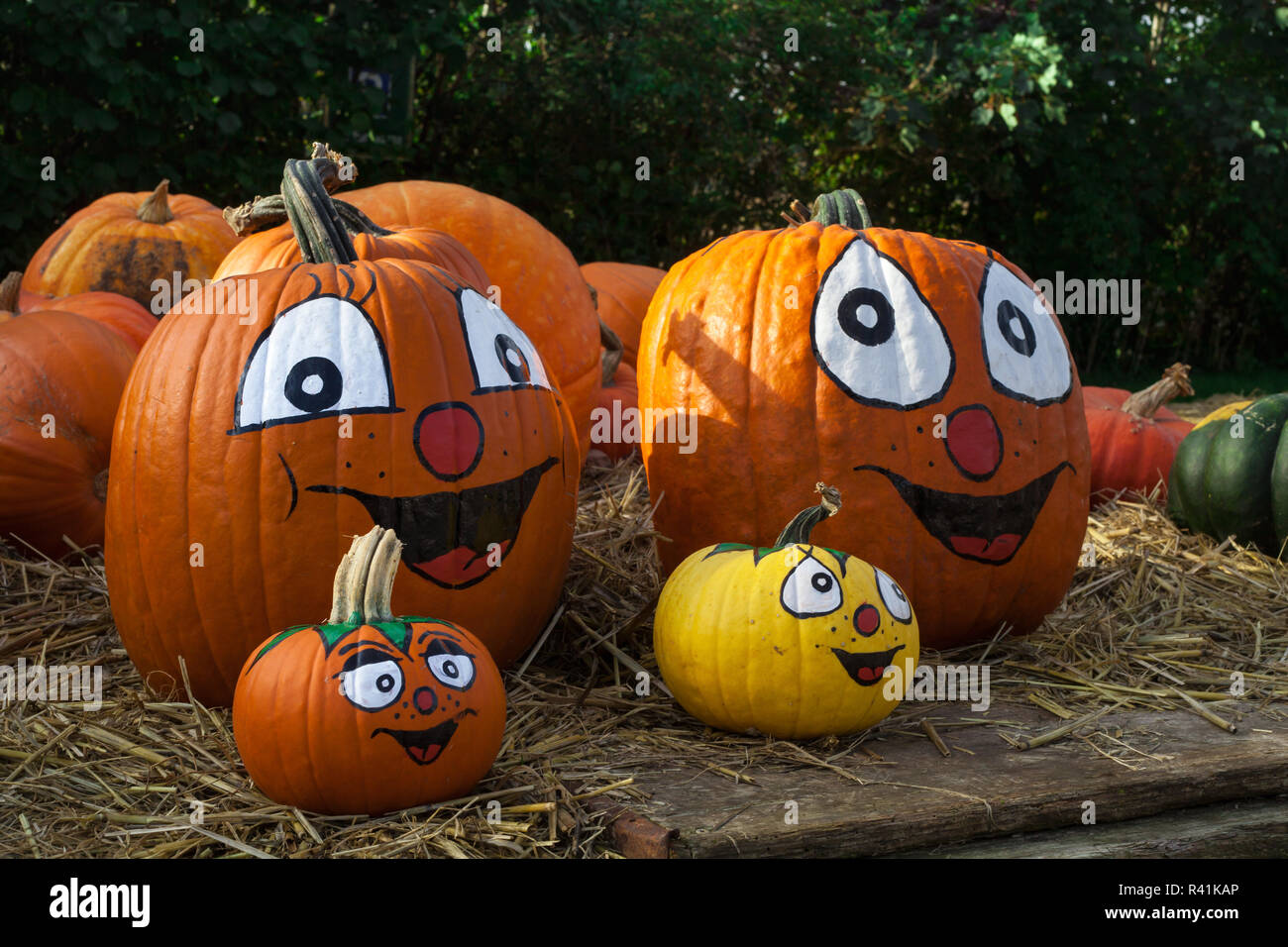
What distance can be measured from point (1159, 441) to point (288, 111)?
4.38m

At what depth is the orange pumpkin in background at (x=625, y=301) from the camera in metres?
5.24

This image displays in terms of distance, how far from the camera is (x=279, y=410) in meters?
2.34

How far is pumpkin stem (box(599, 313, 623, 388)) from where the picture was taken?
4.18m

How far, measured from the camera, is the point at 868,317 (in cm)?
279

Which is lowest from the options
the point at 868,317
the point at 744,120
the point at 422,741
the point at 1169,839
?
Result: the point at 1169,839

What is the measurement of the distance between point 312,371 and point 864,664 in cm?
121

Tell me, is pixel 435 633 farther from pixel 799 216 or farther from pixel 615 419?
pixel 615 419

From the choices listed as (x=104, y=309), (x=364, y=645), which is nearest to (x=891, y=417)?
(x=364, y=645)

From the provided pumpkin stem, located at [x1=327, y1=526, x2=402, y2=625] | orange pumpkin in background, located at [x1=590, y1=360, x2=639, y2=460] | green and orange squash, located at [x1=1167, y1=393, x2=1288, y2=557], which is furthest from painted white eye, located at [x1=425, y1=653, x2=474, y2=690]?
green and orange squash, located at [x1=1167, y1=393, x2=1288, y2=557]

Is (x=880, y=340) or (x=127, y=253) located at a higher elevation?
(x=127, y=253)

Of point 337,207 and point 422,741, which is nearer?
point 422,741

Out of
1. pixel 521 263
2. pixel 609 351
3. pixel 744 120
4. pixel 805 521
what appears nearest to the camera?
pixel 805 521

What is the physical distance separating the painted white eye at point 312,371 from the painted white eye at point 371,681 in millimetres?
579

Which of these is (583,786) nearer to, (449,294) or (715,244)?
(449,294)
